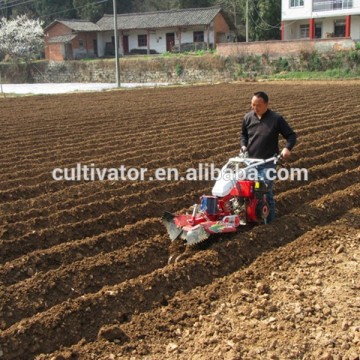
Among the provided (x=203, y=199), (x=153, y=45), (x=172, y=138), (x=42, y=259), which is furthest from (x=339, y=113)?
(x=153, y=45)

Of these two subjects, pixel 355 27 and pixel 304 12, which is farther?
pixel 304 12

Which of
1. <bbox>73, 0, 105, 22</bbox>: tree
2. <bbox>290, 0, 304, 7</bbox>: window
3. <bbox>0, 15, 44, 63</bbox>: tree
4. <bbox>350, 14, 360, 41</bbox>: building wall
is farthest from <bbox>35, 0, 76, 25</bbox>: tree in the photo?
<bbox>350, 14, 360, 41</bbox>: building wall

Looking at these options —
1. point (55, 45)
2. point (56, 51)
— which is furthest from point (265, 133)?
point (56, 51)

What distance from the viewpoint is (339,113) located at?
15.3 meters

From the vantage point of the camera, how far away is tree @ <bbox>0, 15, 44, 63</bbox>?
177ft

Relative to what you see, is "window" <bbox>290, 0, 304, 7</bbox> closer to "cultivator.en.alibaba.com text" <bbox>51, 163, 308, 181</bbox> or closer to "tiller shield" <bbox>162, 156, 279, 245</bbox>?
"cultivator.en.alibaba.com text" <bbox>51, 163, 308, 181</bbox>

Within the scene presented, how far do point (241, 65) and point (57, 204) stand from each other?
33.6m

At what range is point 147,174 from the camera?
8.66 m

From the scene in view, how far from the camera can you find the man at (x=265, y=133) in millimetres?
5867

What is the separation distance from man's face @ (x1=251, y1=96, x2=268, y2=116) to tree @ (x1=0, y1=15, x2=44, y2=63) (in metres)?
51.4

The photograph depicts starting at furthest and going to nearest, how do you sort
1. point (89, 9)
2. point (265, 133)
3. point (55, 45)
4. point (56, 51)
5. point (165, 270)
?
point (89, 9) < point (56, 51) < point (55, 45) < point (265, 133) < point (165, 270)

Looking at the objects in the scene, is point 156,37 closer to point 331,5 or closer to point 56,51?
point 56,51

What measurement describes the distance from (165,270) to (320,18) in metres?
42.9

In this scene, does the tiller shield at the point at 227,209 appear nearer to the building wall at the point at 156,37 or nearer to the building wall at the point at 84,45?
the building wall at the point at 156,37
